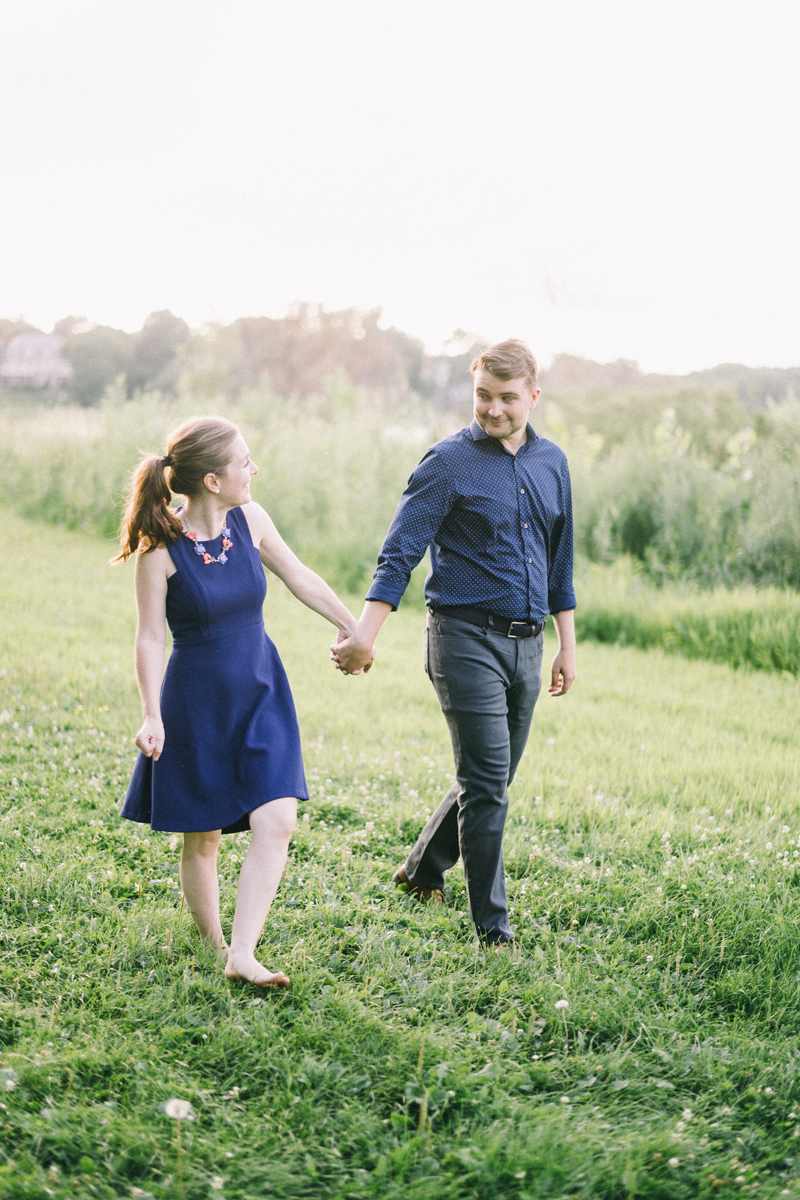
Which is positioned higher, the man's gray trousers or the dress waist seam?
the dress waist seam

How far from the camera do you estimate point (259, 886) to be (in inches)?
131

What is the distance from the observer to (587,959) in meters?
3.78

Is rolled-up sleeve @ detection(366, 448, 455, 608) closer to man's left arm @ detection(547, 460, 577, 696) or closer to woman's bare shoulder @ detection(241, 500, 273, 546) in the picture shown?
woman's bare shoulder @ detection(241, 500, 273, 546)

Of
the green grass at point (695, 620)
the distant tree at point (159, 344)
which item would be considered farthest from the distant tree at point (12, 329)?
the green grass at point (695, 620)

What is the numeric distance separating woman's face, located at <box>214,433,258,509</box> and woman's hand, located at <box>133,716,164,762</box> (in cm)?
83

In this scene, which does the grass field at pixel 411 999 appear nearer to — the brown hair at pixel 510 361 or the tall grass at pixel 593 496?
the brown hair at pixel 510 361

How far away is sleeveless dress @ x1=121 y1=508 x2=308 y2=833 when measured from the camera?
11.0 ft

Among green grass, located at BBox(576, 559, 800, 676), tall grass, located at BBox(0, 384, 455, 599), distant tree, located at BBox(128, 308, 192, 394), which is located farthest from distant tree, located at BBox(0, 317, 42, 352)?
green grass, located at BBox(576, 559, 800, 676)

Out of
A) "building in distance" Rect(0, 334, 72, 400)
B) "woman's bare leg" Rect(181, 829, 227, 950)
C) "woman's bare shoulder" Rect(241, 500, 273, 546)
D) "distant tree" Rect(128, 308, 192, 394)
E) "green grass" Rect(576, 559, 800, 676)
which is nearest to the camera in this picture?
"woman's bare leg" Rect(181, 829, 227, 950)

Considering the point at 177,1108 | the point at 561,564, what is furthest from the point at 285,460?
the point at 177,1108

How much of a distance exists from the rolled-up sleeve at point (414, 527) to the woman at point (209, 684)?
549mm

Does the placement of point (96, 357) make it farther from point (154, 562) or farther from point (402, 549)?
point (154, 562)

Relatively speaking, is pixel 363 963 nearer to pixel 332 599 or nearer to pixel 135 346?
pixel 332 599

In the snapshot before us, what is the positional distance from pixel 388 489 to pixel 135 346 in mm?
24848
